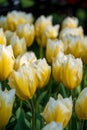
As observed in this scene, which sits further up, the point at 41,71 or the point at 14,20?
the point at 14,20

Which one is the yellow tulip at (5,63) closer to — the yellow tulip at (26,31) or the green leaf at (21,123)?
the green leaf at (21,123)

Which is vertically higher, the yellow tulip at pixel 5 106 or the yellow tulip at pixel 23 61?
the yellow tulip at pixel 23 61

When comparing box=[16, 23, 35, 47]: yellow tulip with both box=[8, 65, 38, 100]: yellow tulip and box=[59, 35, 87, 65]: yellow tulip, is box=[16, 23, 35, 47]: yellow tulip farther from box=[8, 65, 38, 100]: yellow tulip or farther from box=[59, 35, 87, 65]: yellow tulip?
box=[8, 65, 38, 100]: yellow tulip

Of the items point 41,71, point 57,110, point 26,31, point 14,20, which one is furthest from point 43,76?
point 14,20

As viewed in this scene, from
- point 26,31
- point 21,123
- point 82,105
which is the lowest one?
point 21,123

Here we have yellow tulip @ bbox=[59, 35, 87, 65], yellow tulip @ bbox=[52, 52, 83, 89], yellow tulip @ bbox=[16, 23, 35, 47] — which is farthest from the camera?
yellow tulip @ bbox=[16, 23, 35, 47]

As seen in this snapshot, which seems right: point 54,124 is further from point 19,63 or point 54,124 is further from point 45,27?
point 45,27

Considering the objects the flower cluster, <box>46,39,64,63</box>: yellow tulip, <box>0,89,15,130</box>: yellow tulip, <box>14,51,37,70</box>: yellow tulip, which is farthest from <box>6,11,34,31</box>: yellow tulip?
<box>0,89,15,130</box>: yellow tulip

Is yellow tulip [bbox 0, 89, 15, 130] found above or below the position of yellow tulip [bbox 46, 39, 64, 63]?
below

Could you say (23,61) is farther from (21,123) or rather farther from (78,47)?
(78,47)

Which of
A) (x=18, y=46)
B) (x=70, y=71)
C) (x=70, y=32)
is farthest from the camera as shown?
(x=70, y=32)

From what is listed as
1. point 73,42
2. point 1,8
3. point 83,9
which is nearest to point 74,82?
point 73,42

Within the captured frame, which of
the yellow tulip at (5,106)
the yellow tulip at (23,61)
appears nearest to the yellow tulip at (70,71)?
the yellow tulip at (23,61)
